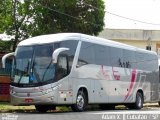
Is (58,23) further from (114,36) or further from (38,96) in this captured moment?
(114,36)

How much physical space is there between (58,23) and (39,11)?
1532 mm

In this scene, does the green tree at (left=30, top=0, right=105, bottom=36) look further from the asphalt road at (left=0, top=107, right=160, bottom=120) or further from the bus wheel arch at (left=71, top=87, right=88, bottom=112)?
the asphalt road at (left=0, top=107, right=160, bottom=120)

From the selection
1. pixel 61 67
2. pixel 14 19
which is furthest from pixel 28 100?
pixel 14 19

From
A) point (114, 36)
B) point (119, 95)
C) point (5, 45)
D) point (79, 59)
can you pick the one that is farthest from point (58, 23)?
point (114, 36)

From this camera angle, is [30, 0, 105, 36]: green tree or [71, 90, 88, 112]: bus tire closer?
[71, 90, 88, 112]: bus tire

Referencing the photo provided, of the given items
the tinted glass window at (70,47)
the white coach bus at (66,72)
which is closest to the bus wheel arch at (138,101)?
the white coach bus at (66,72)

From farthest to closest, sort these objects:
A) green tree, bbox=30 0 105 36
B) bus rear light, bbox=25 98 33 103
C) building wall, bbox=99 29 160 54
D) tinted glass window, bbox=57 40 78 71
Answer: building wall, bbox=99 29 160 54
green tree, bbox=30 0 105 36
tinted glass window, bbox=57 40 78 71
bus rear light, bbox=25 98 33 103

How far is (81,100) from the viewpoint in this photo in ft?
75.2

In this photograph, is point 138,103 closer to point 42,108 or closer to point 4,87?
point 42,108

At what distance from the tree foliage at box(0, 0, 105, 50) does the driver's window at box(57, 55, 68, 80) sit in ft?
35.9

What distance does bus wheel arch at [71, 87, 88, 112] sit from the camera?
2261 cm

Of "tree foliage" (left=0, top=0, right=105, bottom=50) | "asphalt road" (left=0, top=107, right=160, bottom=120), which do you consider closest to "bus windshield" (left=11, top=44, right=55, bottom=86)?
"asphalt road" (left=0, top=107, right=160, bottom=120)

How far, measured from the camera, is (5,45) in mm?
36531

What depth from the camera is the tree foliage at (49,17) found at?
108ft
